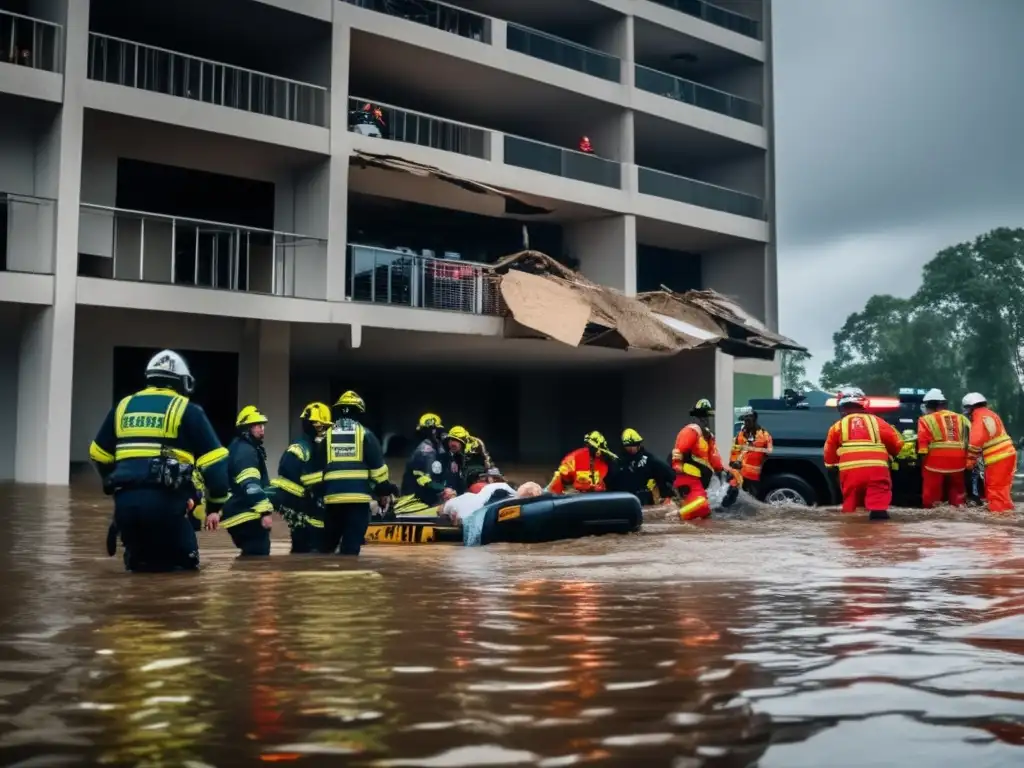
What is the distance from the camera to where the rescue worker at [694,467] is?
14055 millimetres

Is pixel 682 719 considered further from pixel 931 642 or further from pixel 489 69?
pixel 489 69

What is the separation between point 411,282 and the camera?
2397 cm

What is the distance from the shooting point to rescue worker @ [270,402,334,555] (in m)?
10.3

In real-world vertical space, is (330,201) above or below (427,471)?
above

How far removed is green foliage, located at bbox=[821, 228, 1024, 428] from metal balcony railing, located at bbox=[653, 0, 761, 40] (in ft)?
94.1

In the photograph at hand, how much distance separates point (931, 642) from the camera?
5.66 m

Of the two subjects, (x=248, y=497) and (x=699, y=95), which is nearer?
(x=248, y=497)

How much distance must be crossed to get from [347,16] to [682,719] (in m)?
21.6

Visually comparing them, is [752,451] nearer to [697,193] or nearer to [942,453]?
[942,453]

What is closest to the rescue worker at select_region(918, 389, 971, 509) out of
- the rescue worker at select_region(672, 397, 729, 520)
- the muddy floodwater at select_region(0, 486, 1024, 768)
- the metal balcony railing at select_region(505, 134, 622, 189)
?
the rescue worker at select_region(672, 397, 729, 520)

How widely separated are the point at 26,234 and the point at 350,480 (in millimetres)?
12645

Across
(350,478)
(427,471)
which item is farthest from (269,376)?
(350,478)

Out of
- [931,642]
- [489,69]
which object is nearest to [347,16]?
[489,69]

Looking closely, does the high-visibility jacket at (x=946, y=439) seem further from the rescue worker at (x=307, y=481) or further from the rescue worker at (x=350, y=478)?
the rescue worker at (x=307, y=481)
